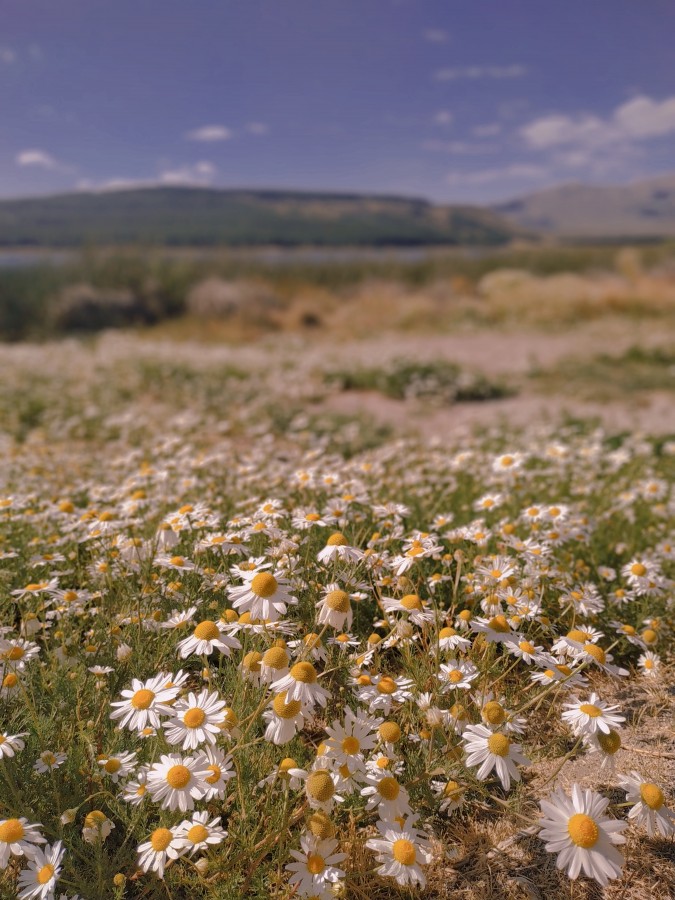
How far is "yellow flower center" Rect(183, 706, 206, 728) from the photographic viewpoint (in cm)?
168

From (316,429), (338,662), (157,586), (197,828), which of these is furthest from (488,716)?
(316,429)

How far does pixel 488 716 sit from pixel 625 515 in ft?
8.43

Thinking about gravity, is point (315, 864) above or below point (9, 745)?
below

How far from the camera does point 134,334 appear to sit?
16.7 metres

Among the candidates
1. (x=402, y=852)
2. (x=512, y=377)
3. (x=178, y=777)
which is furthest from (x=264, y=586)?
(x=512, y=377)

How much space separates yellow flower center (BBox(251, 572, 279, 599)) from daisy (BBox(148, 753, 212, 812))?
482mm

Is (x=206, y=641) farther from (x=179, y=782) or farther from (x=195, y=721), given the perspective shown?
(x=179, y=782)

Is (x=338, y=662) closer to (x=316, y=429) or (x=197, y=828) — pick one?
(x=197, y=828)

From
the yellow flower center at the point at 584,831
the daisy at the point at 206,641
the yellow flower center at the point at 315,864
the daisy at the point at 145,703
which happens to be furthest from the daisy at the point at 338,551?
the yellow flower center at the point at 584,831

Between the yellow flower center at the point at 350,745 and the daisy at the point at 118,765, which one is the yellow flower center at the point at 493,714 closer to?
the yellow flower center at the point at 350,745

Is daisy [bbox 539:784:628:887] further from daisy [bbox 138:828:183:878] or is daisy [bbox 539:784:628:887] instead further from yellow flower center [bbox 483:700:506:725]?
daisy [bbox 138:828:183:878]

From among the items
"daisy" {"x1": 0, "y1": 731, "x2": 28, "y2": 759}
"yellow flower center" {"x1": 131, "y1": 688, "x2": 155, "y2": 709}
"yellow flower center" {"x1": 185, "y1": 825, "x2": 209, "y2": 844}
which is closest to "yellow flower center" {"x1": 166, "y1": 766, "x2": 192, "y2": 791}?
"yellow flower center" {"x1": 185, "y1": 825, "x2": 209, "y2": 844}

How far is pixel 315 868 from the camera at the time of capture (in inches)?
62.4

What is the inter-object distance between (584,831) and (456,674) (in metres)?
0.55
